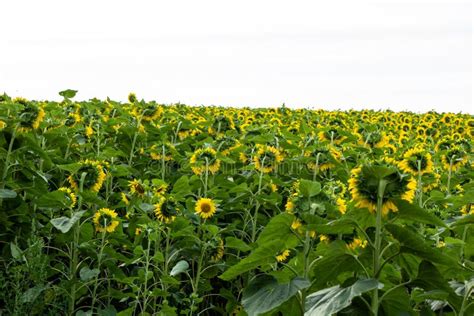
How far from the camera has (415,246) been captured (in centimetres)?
284

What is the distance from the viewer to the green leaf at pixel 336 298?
2.67 meters

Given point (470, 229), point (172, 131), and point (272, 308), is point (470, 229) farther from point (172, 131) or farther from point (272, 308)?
point (172, 131)

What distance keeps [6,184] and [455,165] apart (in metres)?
4.06

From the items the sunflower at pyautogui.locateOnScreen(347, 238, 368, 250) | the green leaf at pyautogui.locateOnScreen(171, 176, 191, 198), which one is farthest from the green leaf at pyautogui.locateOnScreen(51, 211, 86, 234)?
the sunflower at pyautogui.locateOnScreen(347, 238, 368, 250)

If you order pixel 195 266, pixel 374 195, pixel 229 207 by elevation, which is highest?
pixel 374 195

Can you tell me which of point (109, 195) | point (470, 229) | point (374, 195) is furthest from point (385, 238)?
point (109, 195)

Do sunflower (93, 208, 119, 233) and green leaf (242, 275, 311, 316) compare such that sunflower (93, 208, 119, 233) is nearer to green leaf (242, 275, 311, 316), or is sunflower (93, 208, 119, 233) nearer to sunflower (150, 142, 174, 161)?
sunflower (150, 142, 174, 161)

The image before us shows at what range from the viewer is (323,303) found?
2795mm

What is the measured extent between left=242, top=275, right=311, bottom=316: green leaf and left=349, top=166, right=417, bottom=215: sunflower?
0.40m

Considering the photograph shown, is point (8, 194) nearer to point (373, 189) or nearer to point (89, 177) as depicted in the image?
point (89, 177)

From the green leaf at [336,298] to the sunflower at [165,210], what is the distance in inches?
83.6

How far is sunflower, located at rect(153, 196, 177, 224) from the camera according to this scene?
487 cm

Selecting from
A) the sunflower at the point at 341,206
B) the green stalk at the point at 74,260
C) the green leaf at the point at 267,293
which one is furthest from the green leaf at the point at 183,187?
the green leaf at the point at 267,293

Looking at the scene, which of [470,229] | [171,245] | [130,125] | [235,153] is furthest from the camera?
[130,125]
